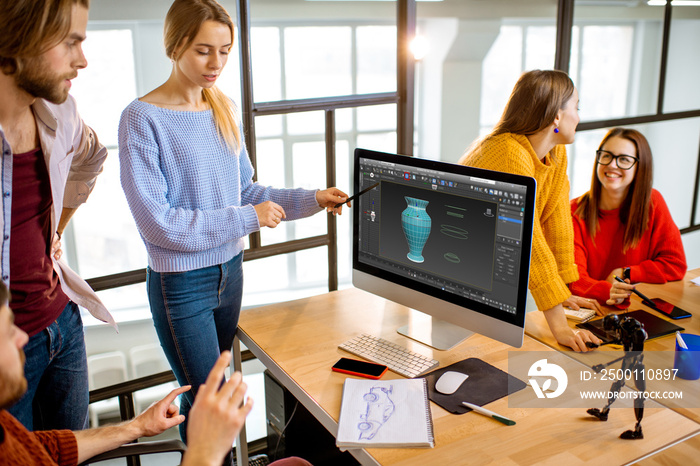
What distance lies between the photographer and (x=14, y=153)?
1416 millimetres

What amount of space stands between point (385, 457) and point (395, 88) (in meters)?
1.87

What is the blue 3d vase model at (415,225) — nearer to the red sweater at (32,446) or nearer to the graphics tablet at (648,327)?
the graphics tablet at (648,327)

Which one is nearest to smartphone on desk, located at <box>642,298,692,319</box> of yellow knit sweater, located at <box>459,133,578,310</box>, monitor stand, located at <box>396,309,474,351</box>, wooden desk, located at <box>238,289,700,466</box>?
yellow knit sweater, located at <box>459,133,578,310</box>

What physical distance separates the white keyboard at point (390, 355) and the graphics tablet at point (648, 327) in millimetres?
530

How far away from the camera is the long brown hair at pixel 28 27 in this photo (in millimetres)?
1272

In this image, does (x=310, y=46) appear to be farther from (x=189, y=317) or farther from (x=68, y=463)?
(x=68, y=463)

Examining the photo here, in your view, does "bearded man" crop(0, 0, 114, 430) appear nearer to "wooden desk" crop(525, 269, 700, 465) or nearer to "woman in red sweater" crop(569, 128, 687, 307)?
"wooden desk" crop(525, 269, 700, 465)

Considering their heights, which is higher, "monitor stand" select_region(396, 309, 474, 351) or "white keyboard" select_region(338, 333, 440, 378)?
"monitor stand" select_region(396, 309, 474, 351)

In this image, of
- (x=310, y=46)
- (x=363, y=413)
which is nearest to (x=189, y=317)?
(x=363, y=413)

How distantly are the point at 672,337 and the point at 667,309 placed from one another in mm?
180

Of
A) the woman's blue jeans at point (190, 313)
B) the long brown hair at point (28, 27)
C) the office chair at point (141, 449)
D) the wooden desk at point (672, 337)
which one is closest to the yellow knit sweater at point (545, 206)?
the wooden desk at point (672, 337)

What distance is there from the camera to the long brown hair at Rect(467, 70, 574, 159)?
1824 millimetres

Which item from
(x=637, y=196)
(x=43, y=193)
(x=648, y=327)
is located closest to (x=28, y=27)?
(x=43, y=193)

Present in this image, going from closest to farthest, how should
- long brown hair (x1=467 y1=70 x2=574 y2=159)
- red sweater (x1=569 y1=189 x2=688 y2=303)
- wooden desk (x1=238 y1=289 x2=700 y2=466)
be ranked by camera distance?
wooden desk (x1=238 y1=289 x2=700 y2=466) < long brown hair (x1=467 y1=70 x2=574 y2=159) < red sweater (x1=569 y1=189 x2=688 y2=303)
